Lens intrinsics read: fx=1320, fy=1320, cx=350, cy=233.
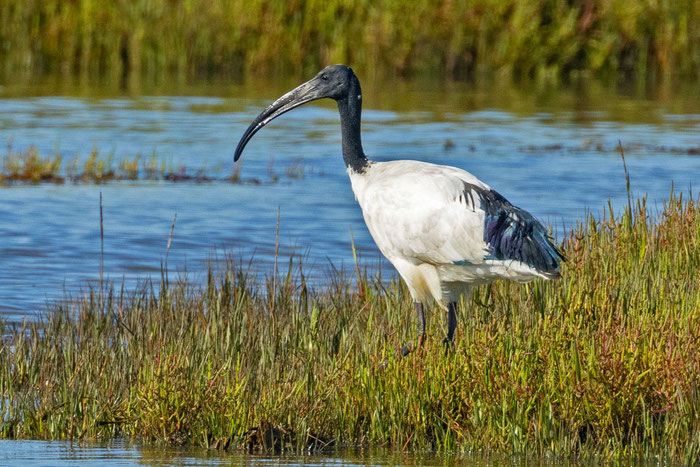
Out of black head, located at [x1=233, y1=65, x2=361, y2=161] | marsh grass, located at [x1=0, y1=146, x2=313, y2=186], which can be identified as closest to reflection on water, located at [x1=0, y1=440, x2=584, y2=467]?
black head, located at [x1=233, y1=65, x2=361, y2=161]

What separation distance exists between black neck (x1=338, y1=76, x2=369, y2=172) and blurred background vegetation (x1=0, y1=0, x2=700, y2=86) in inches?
665

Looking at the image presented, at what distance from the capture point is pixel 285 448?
5.05 m

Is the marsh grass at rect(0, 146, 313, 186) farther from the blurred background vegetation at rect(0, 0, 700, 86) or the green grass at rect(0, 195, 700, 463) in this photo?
the blurred background vegetation at rect(0, 0, 700, 86)

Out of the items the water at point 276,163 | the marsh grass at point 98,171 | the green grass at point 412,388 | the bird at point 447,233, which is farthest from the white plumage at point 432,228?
the marsh grass at point 98,171

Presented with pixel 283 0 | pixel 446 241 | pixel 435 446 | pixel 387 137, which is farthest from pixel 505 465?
pixel 283 0

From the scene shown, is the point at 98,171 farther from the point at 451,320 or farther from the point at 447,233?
the point at 447,233

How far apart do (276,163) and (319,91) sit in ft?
29.2

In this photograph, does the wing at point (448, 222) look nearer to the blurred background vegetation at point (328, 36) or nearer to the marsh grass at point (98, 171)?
the marsh grass at point (98, 171)

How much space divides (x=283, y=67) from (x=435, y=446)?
20.1 meters

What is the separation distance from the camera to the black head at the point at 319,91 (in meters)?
6.81

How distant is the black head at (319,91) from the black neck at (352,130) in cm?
2

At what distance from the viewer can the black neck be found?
6668mm

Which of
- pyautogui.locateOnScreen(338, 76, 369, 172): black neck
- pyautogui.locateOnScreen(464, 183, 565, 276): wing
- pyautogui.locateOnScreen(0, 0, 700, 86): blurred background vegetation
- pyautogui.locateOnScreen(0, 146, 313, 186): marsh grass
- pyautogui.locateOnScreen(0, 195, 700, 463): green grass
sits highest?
pyautogui.locateOnScreen(0, 0, 700, 86): blurred background vegetation

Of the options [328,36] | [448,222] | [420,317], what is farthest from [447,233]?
[328,36]
